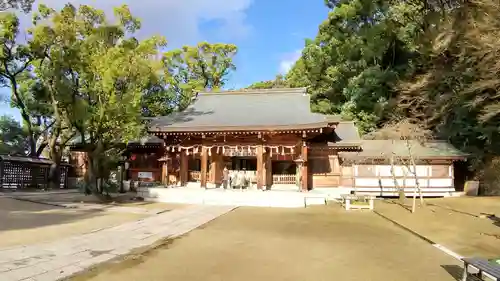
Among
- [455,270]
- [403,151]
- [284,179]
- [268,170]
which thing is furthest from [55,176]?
[455,270]

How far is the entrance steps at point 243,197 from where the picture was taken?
19.4 meters

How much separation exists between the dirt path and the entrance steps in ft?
22.4

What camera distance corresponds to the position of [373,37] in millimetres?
30453

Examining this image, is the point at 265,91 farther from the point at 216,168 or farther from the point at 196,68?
the point at 196,68

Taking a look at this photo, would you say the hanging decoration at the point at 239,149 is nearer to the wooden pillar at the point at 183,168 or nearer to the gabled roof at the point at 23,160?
the wooden pillar at the point at 183,168

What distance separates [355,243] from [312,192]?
35.9 feet

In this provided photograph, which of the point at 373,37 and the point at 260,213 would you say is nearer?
the point at 260,213

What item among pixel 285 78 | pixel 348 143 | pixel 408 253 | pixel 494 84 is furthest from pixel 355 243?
pixel 285 78

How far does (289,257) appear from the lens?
7.86 meters

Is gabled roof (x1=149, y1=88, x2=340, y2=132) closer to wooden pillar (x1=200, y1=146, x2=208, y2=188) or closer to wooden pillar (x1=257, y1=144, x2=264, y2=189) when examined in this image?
wooden pillar (x1=257, y1=144, x2=264, y2=189)

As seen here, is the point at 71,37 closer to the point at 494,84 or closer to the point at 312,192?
the point at 312,192

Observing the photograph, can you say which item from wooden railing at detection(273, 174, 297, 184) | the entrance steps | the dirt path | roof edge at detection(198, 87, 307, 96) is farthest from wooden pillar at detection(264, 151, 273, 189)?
the dirt path

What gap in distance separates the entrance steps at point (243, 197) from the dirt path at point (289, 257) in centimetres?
682

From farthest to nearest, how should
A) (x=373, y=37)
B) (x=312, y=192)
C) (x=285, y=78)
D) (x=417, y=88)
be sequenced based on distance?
(x=285, y=78)
(x=373, y=37)
(x=417, y=88)
(x=312, y=192)
